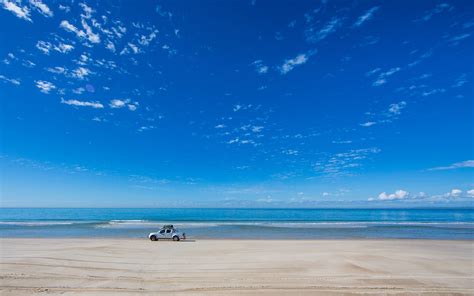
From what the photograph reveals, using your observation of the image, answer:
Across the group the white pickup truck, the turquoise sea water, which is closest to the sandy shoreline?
the white pickup truck

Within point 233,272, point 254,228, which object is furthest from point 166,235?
point 254,228

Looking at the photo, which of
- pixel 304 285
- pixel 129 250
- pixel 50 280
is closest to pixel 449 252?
pixel 304 285

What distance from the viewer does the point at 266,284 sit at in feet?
42.6

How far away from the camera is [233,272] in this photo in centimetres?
1530

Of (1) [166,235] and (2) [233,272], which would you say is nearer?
(2) [233,272]

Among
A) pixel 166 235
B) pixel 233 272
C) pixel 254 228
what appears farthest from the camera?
pixel 254 228

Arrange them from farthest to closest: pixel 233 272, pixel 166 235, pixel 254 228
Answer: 1. pixel 254 228
2. pixel 166 235
3. pixel 233 272

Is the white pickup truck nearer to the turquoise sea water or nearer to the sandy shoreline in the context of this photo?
the turquoise sea water

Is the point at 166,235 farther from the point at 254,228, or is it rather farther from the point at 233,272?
the point at 254,228

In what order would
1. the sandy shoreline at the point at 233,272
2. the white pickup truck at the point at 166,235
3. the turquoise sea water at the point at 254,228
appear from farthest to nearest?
the turquoise sea water at the point at 254,228 → the white pickup truck at the point at 166,235 → the sandy shoreline at the point at 233,272

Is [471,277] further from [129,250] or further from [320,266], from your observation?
[129,250]

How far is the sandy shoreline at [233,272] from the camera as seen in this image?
40.2 feet

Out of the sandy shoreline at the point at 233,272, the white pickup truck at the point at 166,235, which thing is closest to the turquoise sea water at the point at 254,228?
the white pickup truck at the point at 166,235

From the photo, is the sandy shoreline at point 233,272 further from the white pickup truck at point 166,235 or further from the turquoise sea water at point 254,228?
the turquoise sea water at point 254,228
